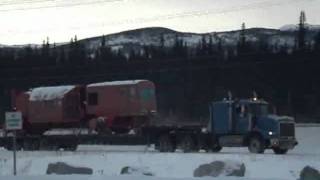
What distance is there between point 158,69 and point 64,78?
9239 mm

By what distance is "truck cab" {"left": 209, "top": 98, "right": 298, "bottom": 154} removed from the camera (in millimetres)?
37594

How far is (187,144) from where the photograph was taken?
131 feet

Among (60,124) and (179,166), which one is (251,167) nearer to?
(179,166)

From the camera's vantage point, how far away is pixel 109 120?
47.7 meters

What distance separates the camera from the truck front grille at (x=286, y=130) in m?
Result: 37.6

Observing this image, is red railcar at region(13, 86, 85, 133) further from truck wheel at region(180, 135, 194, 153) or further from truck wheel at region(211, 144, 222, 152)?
truck wheel at region(211, 144, 222, 152)

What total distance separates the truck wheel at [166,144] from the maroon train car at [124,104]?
622 cm

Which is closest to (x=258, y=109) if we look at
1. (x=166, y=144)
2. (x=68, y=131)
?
(x=166, y=144)

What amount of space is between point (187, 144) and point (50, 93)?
46.1 ft

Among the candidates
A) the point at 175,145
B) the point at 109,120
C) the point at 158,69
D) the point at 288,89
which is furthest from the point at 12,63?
the point at 175,145

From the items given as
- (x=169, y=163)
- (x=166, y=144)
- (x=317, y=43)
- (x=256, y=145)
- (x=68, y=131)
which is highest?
(x=317, y=43)

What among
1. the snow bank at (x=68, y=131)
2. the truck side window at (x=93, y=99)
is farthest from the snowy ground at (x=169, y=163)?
the truck side window at (x=93, y=99)

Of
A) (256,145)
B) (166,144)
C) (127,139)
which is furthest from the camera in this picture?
(127,139)

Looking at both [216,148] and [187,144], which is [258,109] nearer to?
[216,148]
